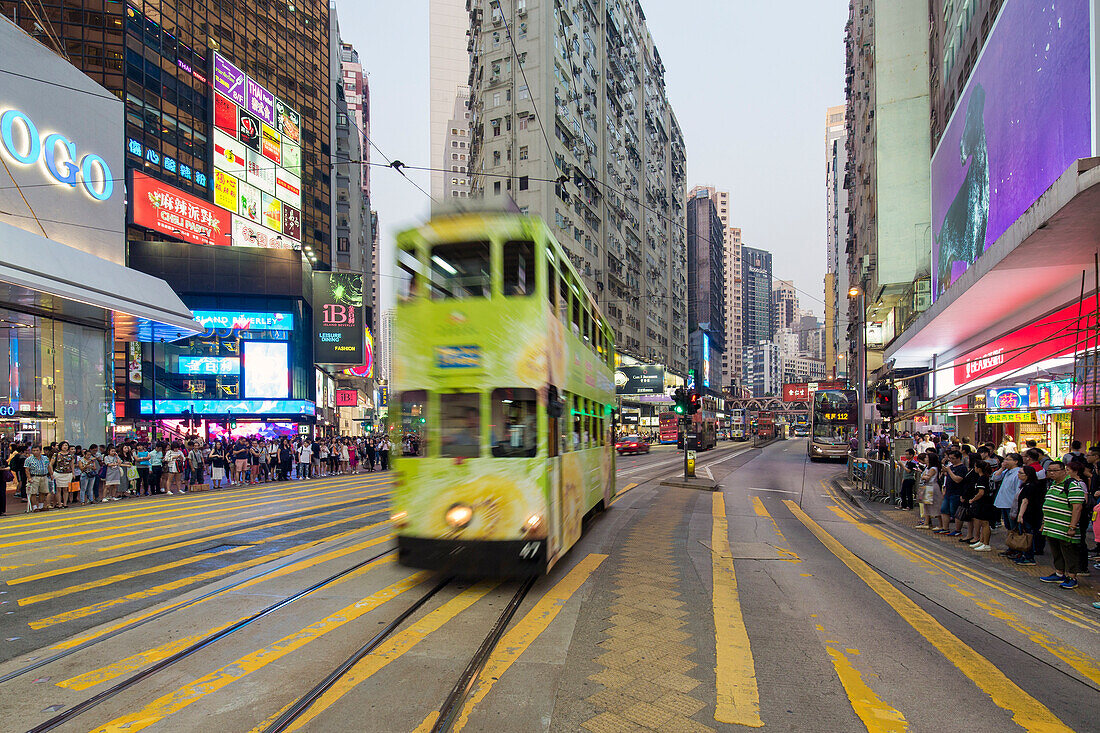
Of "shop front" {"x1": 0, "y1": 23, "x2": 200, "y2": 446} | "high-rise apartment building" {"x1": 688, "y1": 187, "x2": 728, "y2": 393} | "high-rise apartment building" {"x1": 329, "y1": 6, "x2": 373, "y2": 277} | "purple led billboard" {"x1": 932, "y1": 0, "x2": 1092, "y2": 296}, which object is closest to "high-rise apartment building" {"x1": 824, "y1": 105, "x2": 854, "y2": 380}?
"high-rise apartment building" {"x1": 688, "y1": 187, "x2": 728, "y2": 393}

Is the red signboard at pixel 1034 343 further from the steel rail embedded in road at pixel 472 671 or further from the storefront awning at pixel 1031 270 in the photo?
the steel rail embedded in road at pixel 472 671

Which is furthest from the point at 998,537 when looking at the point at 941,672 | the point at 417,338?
the point at 417,338

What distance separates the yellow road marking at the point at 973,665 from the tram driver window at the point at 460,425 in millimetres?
5010

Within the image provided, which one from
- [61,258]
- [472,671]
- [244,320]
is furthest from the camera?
[244,320]

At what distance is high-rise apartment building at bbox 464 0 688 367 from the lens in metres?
52.8

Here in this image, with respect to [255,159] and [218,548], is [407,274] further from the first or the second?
[255,159]

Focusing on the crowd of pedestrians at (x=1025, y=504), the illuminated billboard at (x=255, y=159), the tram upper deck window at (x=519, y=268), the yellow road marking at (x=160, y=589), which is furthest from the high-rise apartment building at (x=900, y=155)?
the illuminated billboard at (x=255, y=159)

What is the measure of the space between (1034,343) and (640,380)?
1900 inches

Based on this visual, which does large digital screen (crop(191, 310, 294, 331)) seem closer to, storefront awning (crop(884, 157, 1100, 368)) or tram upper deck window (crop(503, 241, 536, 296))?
storefront awning (crop(884, 157, 1100, 368))

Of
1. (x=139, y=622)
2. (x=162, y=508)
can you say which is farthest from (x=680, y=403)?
(x=139, y=622)

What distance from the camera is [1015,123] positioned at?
1562 cm

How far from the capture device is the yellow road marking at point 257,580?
5996 millimetres

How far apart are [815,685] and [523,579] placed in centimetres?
411

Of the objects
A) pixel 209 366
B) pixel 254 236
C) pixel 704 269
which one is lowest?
pixel 209 366
